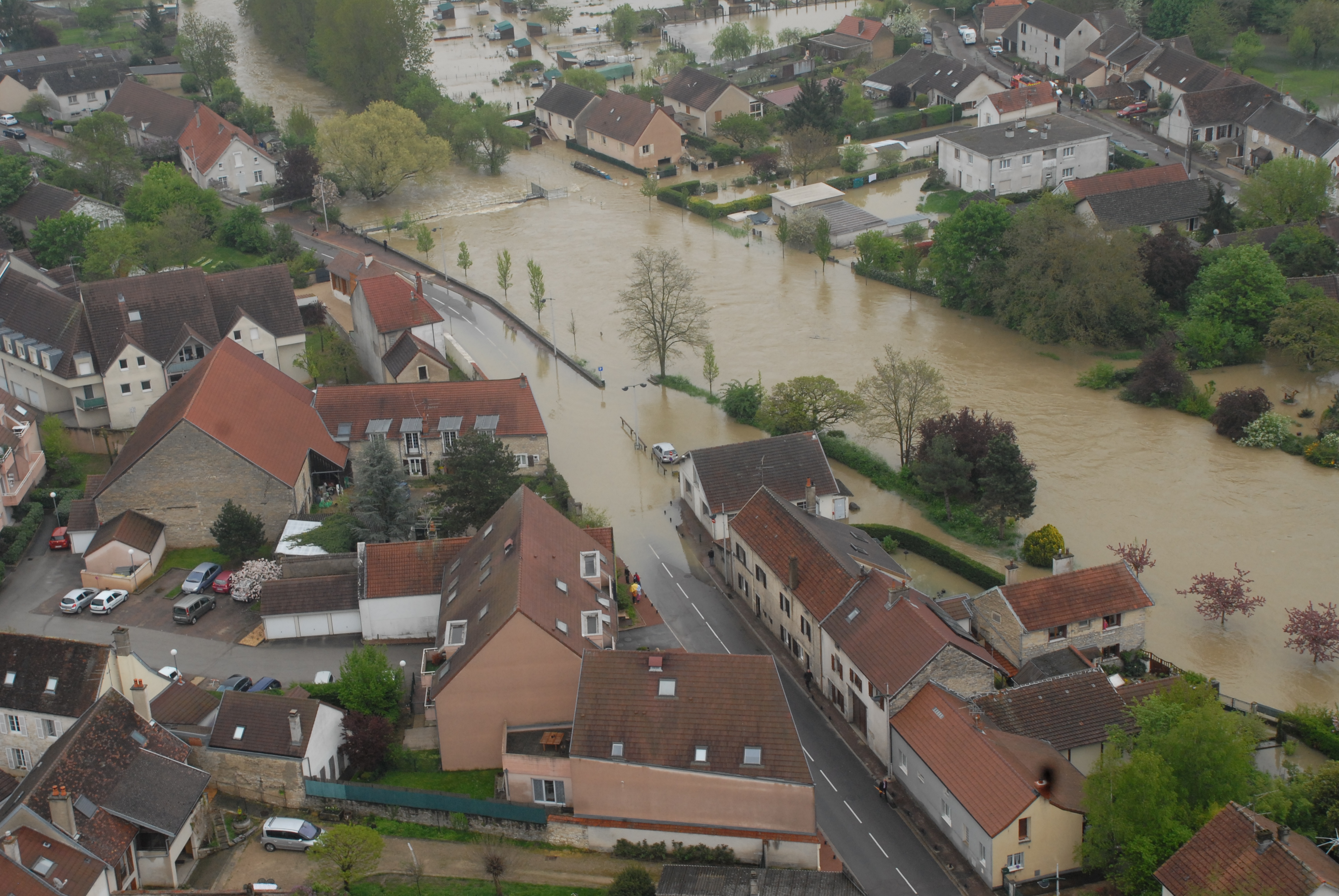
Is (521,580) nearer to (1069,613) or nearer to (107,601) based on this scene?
(107,601)

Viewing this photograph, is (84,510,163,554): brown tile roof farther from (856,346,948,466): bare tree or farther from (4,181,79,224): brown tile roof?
(4,181,79,224): brown tile roof

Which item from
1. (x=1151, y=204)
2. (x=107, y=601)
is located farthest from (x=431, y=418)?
(x=1151, y=204)

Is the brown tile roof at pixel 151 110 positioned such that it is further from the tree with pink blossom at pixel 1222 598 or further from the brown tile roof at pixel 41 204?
the tree with pink blossom at pixel 1222 598

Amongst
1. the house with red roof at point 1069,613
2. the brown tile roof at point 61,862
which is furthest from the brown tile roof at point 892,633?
the brown tile roof at point 61,862

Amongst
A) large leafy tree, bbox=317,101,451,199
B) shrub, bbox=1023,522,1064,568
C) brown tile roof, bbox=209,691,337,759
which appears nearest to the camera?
brown tile roof, bbox=209,691,337,759

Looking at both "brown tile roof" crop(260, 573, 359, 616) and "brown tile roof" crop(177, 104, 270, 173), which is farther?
"brown tile roof" crop(177, 104, 270, 173)

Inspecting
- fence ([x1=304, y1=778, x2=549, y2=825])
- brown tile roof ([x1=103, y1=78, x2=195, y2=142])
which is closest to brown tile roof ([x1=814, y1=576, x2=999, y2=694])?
fence ([x1=304, y1=778, x2=549, y2=825])
